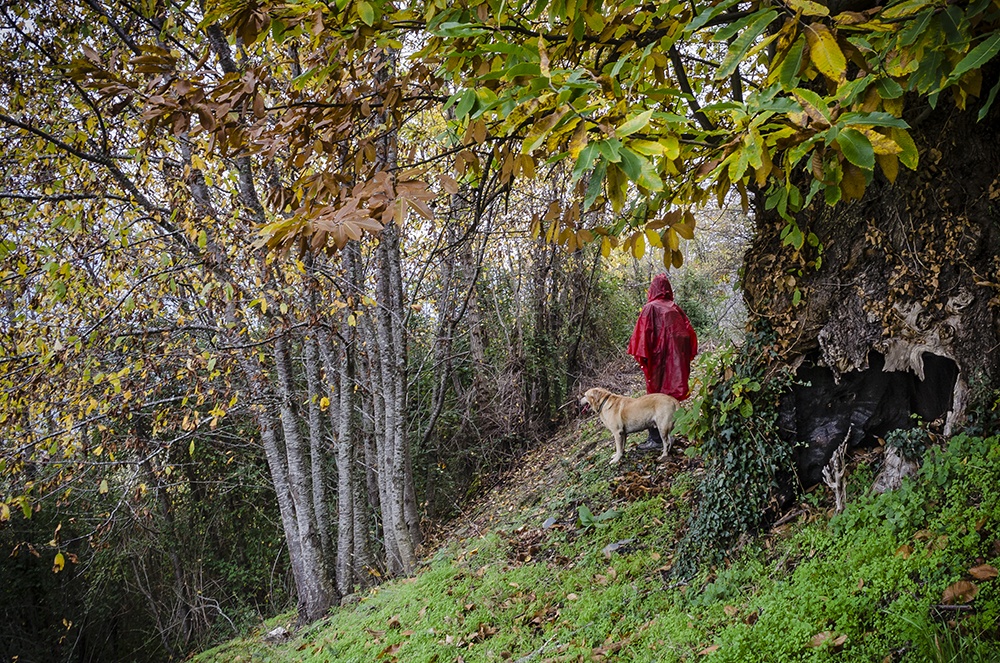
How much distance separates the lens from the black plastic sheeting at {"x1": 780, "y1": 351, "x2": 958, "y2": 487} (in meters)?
3.33

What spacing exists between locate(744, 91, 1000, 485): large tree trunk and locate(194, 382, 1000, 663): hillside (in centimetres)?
34

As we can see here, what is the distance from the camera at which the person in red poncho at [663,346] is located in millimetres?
7059

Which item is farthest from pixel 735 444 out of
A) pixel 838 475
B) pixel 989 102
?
pixel 989 102

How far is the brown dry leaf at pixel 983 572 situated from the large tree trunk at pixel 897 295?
850 mm

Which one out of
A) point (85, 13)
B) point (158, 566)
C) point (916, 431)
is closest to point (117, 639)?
point (158, 566)

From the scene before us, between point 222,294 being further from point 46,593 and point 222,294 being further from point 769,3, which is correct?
point 46,593

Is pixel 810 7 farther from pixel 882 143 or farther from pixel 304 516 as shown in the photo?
pixel 304 516

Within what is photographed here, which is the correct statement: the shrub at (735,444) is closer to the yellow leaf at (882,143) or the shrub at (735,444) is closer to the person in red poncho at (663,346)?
the yellow leaf at (882,143)

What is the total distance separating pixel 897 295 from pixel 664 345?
3.77 meters

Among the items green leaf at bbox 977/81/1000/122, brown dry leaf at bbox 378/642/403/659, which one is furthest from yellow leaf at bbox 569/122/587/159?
brown dry leaf at bbox 378/642/403/659

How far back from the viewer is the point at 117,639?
38.8 ft

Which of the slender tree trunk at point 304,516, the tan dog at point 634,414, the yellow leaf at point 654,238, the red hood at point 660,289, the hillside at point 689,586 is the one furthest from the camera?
the slender tree trunk at point 304,516

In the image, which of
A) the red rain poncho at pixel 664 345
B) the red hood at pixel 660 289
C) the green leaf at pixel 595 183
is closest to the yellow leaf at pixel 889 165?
the green leaf at pixel 595 183

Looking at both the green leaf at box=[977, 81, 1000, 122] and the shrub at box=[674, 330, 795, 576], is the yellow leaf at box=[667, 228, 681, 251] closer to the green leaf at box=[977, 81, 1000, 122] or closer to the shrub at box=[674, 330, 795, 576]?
the green leaf at box=[977, 81, 1000, 122]
